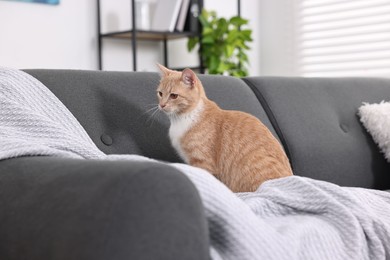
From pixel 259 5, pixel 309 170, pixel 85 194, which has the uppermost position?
pixel 259 5

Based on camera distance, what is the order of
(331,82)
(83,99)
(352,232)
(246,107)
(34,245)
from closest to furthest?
(34,245)
(352,232)
(83,99)
(246,107)
(331,82)

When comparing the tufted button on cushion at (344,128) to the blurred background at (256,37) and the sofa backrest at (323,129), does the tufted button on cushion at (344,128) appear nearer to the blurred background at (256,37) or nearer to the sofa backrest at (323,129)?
the sofa backrest at (323,129)

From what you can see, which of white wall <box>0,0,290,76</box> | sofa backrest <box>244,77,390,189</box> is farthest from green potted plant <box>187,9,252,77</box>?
sofa backrest <box>244,77,390,189</box>

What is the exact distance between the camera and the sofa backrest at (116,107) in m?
1.70

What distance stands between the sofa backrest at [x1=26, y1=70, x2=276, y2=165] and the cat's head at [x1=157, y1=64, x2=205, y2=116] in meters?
0.08

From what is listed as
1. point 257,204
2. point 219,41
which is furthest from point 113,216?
point 219,41

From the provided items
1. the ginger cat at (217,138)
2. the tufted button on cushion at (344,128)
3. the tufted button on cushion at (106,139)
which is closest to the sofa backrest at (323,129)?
the tufted button on cushion at (344,128)

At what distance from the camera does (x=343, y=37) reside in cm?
386

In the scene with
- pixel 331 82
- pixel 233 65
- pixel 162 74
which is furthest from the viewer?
pixel 233 65

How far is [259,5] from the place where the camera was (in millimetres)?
4461

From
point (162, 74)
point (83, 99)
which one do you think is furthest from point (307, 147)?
point (83, 99)

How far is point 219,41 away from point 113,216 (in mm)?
3156

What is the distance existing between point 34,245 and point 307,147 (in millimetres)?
1347

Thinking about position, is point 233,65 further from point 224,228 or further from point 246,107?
point 224,228
